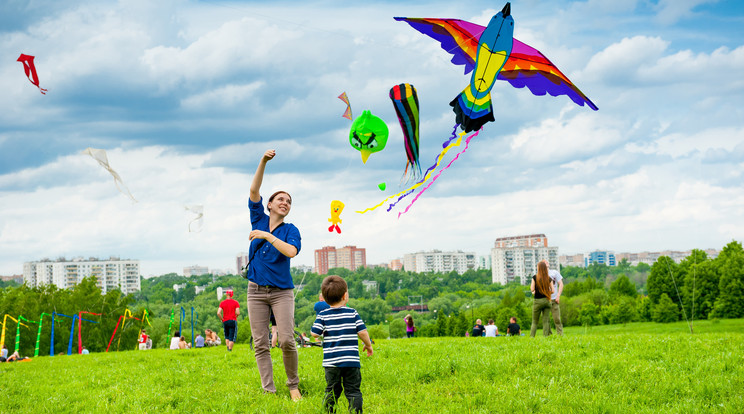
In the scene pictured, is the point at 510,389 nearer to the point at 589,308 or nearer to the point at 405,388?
the point at 405,388

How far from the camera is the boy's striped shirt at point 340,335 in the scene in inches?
206

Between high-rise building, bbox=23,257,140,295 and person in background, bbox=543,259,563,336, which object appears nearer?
person in background, bbox=543,259,563,336

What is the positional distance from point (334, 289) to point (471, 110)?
10.5ft

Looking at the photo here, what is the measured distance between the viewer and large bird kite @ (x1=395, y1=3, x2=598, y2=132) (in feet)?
22.4

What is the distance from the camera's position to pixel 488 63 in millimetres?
6984

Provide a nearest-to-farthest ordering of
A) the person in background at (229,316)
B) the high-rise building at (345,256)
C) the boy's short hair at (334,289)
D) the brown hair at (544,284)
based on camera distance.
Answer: the boy's short hair at (334,289) < the brown hair at (544,284) < the person in background at (229,316) < the high-rise building at (345,256)

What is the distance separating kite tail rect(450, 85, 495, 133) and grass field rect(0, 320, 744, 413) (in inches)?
117

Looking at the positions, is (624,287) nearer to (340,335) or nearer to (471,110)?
(471,110)

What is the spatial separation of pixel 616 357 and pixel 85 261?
159m

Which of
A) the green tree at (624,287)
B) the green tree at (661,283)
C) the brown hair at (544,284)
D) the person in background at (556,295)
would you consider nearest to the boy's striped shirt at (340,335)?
the brown hair at (544,284)

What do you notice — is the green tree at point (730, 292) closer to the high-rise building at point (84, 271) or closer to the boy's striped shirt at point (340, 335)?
the boy's striped shirt at point (340, 335)

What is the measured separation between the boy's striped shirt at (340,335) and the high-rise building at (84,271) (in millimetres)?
148013

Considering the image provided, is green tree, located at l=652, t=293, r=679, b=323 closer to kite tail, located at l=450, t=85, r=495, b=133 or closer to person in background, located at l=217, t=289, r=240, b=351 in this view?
person in background, located at l=217, t=289, r=240, b=351

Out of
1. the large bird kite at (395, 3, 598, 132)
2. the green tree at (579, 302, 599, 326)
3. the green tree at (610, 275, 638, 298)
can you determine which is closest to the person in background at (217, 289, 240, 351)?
the large bird kite at (395, 3, 598, 132)
